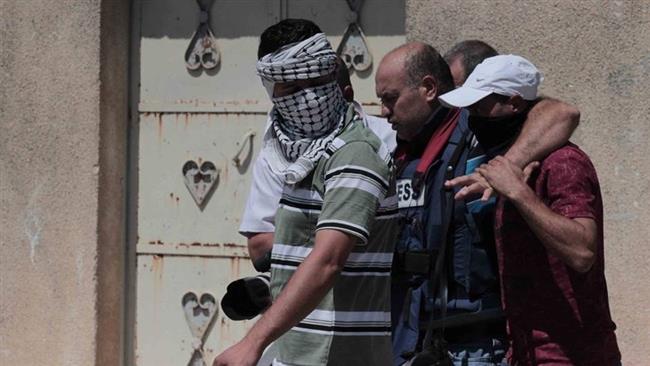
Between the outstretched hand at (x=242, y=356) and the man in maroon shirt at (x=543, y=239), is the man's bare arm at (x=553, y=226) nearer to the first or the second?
the man in maroon shirt at (x=543, y=239)

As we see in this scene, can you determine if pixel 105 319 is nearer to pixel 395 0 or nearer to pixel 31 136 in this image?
pixel 31 136

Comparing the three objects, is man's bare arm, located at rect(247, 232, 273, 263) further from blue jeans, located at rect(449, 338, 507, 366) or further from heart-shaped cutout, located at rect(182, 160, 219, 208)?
heart-shaped cutout, located at rect(182, 160, 219, 208)

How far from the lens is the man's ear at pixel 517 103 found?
10.6 ft

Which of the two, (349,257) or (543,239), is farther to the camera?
(349,257)

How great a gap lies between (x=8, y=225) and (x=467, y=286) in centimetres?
320

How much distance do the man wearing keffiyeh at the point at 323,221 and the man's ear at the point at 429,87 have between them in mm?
389

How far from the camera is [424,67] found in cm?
362

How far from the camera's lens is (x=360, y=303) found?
10.4 ft

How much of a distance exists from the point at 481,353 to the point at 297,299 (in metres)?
0.65

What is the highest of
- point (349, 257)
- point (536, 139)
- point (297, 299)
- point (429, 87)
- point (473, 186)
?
point (429, 87)

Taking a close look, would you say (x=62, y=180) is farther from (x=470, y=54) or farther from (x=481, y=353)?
(x=481, y=353)

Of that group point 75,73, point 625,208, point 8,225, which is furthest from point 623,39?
point 8,225

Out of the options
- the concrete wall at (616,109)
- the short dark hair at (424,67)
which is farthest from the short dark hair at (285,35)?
the concrete wall at (616,109)

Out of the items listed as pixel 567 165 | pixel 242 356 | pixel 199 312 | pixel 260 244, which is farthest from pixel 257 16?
pixel 242 356
